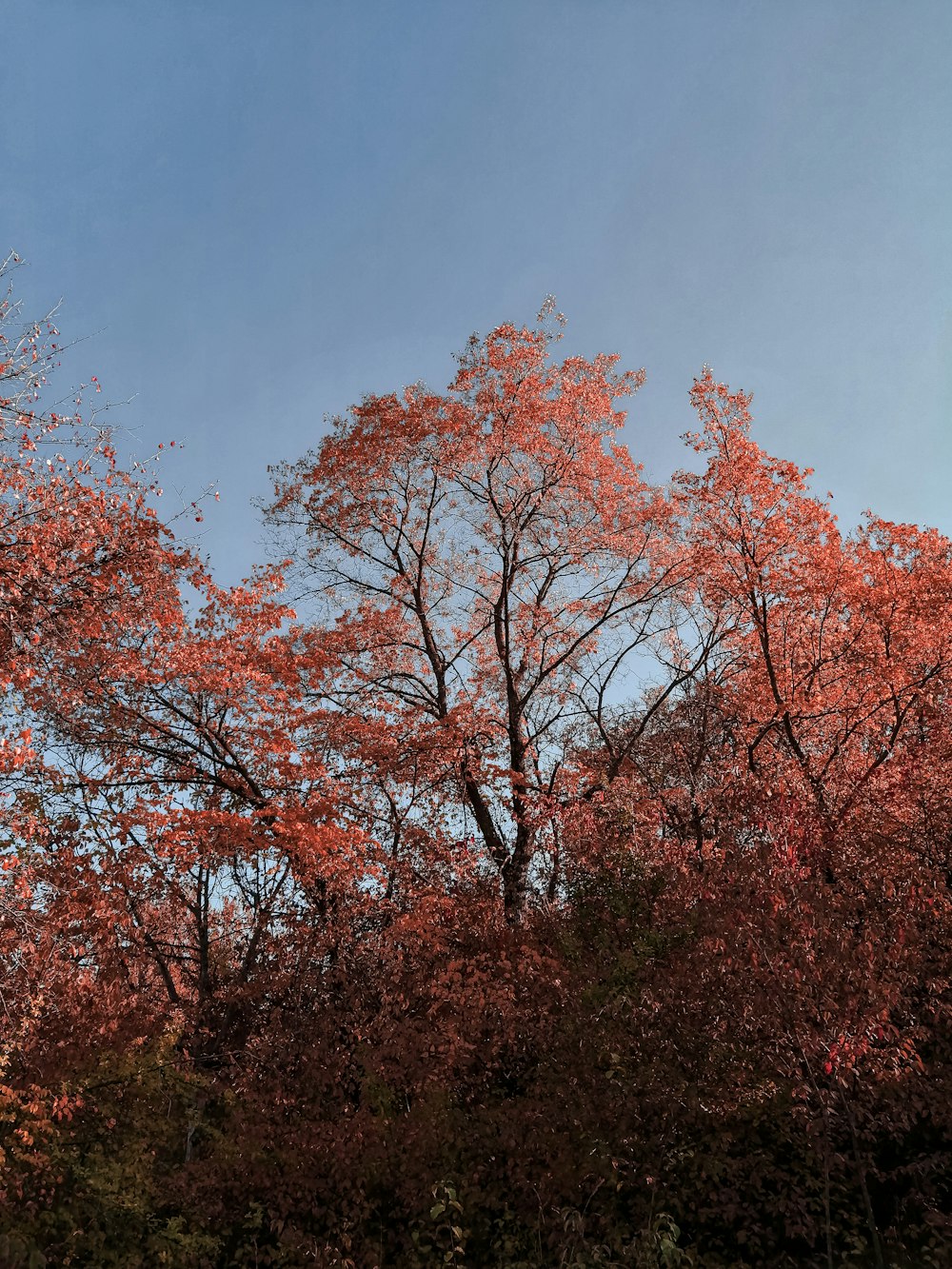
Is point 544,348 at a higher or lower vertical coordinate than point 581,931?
→ higher

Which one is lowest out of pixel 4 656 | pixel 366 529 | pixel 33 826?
pixel 33 826

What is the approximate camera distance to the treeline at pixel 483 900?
7152mm

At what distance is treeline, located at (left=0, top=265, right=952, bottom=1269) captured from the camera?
23.5 ft

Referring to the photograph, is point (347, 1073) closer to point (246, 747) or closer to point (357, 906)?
point (357, 906)

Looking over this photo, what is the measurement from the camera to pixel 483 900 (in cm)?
1153

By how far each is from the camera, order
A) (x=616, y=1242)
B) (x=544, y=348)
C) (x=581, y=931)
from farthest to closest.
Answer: (x=544, y=348)
(x=581, y=931)
(x=616, y=1242)

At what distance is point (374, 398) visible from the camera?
1440 cm

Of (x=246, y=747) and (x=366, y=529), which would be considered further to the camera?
(x=366, y=529)

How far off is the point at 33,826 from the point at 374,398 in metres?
A: 9.46

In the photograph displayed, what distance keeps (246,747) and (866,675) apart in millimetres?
9628

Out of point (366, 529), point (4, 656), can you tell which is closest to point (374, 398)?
point (366, 529)

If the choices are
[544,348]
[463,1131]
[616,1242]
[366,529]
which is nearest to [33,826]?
[463,1131]

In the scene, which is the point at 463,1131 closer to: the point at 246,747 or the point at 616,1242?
the point at 616,1242

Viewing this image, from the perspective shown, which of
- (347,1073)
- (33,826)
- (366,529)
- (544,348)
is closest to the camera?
(33,826)
